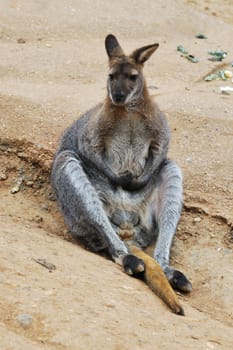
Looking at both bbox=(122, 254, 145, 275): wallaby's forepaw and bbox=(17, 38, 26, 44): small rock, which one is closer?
bbox=(122, 254, 145, 275): wallaby's forepaw

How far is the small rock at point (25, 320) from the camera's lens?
4.34 m

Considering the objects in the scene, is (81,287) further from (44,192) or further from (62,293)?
(44,192)

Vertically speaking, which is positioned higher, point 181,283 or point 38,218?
point 181,283

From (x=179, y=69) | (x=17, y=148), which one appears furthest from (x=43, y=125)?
(x=179, y=69)

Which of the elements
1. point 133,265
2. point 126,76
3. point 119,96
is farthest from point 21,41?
point 133,265

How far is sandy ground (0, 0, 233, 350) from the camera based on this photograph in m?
4.59

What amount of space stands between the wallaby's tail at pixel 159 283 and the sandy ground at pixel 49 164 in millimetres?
83

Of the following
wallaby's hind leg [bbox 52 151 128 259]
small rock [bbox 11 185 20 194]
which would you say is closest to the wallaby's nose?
wallaby's hind leg [bbox 52 151 128 259]

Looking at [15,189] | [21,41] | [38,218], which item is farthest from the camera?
[21,41]

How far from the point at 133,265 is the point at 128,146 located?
4.50 feet

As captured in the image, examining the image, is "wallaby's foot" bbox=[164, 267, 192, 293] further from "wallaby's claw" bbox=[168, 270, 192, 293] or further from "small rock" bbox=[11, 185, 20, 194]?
"small rock" bbox=[11, 185, 20, 194]

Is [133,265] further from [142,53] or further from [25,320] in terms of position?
[142,53]

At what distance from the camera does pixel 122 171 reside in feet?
22.9

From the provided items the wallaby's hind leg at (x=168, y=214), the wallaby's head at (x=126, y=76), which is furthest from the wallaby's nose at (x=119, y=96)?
the wallaby's hind leg at (x=168, y=214)
